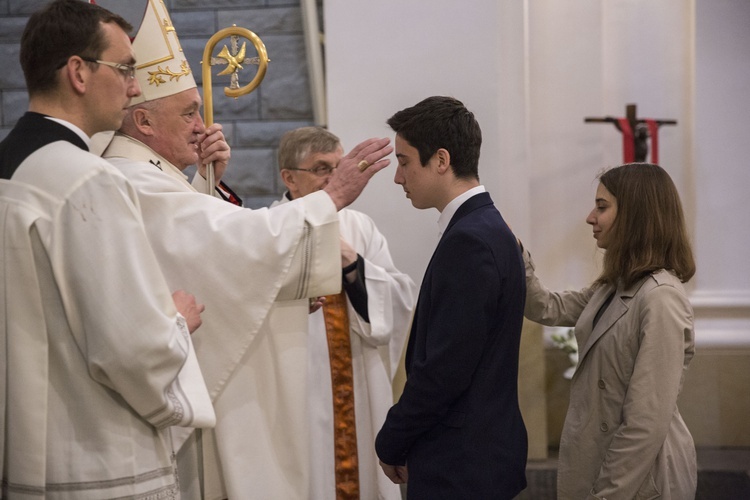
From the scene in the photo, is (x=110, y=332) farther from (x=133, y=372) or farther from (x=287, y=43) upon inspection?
(x=287, y=43)

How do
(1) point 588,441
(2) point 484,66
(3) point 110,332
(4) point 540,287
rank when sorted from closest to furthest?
(3) point 110,332, (1) point 588,441, (4) point 540,287, (2) point 484,66

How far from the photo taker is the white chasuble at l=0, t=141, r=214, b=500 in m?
1.74

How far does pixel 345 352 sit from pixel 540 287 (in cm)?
93

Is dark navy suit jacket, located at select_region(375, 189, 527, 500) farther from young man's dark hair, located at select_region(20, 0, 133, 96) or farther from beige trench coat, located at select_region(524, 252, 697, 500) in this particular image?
young man's dark hair, located at select_region(20, 0, 133, 96)

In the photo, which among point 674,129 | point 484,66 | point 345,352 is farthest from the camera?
point 674,129

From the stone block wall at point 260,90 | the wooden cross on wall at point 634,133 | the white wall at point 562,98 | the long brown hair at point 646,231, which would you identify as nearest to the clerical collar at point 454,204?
the long brown hair at point 646,231

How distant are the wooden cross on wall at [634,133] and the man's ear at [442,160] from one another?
8.23 ft

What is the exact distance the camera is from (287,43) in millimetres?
5590

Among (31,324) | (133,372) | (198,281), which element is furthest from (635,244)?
(31,324)

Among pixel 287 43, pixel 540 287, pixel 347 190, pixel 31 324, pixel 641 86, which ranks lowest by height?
pixel 540 287

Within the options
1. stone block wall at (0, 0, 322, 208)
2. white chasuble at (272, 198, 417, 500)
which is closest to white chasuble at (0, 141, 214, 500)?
white chasuble at (272, 198, 417, 500)

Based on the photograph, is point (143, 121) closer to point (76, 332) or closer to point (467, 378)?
point (76, 332)

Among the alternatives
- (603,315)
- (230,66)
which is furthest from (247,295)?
(603,315)

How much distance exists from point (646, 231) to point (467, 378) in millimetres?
731
